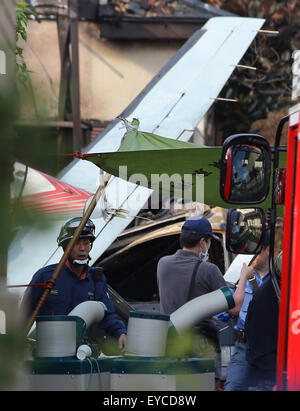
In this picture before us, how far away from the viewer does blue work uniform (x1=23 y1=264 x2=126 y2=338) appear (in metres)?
5.11

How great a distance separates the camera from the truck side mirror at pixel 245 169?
11.4ft

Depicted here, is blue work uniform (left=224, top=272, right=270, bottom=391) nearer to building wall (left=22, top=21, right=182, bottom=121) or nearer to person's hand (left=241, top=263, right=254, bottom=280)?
person's hand (left=241, top=263, right=254, bottom=280)

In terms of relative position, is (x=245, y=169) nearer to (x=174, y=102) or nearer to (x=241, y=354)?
(x=241, y=354)

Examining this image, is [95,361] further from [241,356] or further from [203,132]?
[203,132]

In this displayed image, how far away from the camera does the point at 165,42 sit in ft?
57.3

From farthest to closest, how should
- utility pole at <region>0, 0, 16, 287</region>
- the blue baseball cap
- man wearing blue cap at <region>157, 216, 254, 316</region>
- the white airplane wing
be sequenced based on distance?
1. the white airplane wing
2. the blue baseball cap
3. man wearing blue cap at <region>157, 216, 254, 316</region>
4. utility pole at <region>0, 0, 16, 287</region>

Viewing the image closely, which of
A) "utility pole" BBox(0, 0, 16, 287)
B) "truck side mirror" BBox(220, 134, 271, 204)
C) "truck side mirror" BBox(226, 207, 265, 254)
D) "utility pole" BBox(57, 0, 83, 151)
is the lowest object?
"truck side mirror" BBox(226, 207, 265, 254)

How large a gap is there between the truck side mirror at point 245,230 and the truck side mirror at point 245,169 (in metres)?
0.24

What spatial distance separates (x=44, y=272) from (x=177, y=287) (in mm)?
1030

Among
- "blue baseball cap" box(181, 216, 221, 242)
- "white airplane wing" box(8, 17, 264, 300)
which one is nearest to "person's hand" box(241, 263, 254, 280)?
"blue baseball cap" box(181, 216, 221, 242)

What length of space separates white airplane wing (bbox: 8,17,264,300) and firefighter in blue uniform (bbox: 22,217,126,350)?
1147 mm

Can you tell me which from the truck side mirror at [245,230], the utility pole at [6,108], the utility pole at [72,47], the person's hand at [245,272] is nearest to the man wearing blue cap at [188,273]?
the person's hand at [245,272]

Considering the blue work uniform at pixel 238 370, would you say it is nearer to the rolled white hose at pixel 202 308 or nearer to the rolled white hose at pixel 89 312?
the rolled white hose at pixel 202 308

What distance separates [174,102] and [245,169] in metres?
7.69
